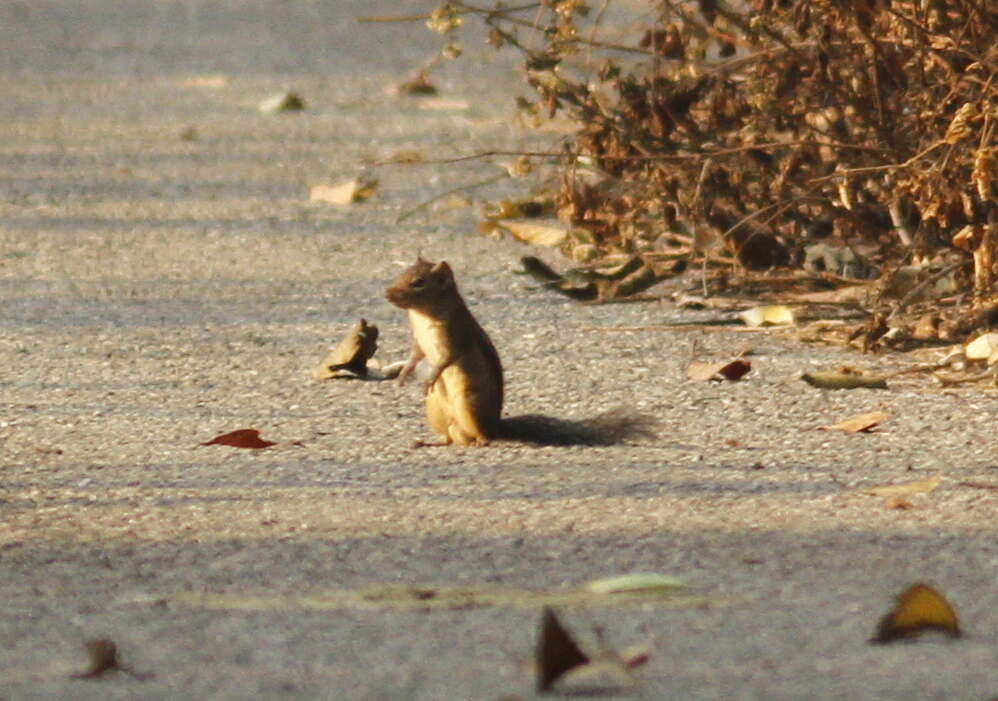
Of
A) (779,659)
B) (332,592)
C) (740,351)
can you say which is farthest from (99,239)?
(779,659)

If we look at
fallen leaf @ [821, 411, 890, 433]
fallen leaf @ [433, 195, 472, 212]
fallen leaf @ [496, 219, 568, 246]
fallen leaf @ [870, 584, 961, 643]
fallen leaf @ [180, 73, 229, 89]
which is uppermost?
fallen leaf @ [180, 73, 229, 89]

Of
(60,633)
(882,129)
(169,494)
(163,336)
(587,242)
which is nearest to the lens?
(60,633)

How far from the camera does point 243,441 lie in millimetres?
4816

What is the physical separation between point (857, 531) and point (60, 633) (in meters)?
1.53

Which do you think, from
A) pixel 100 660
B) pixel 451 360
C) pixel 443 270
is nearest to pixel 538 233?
pixel 443 270

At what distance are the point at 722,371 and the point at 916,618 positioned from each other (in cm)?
217

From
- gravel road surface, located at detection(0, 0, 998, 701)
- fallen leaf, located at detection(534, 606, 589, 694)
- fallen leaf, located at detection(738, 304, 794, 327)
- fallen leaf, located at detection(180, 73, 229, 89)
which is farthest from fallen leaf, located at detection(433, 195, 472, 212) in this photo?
fallen leaf, located at detection(534, 606, 589, 694)

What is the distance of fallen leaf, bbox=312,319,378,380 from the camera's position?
5.53 m

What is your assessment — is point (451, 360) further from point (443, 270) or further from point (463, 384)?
point (443, 270)

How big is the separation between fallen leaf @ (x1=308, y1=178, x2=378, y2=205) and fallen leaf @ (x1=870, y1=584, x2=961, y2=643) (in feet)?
18.2

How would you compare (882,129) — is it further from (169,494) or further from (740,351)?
(169,494)

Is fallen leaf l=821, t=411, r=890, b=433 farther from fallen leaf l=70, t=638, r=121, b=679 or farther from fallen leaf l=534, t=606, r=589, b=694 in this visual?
fallen leaf l=70, t=638, r=121, b=679

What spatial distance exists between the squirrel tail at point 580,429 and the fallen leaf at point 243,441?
0.56 meters

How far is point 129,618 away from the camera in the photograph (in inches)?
138
